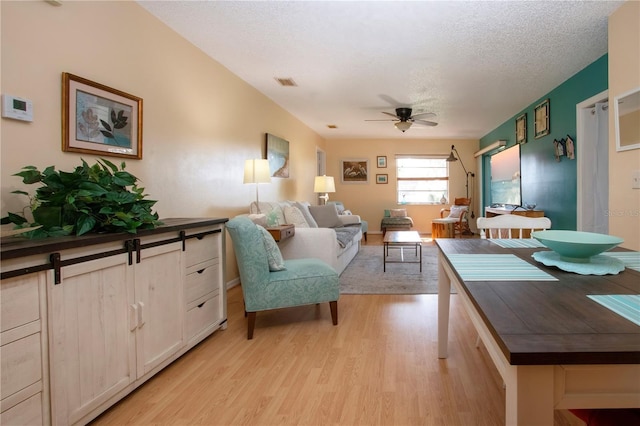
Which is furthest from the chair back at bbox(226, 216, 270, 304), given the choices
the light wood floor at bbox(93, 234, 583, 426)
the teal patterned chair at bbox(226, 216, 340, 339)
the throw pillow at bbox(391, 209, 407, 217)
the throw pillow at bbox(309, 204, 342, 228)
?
the throw pillow at bbox(391, 209, 407, 217)

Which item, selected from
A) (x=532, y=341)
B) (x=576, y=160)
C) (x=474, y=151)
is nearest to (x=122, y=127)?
(x=532, y=341)

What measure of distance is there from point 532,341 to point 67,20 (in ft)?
8.70

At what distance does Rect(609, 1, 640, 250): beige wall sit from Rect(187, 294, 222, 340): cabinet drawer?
3136 millimetres

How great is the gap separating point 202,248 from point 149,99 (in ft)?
4.10

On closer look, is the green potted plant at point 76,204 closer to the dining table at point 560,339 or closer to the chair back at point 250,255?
the chair back at point 250,255

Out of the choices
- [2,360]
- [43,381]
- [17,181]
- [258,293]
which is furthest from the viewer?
[258,293]

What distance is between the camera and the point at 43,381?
1303 mm

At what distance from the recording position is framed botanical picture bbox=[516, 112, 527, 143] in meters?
5.78

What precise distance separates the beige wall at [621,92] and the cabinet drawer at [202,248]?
10.1ft

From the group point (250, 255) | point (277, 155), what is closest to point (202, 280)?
point (250, 255)

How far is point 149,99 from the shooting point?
2.66 metres

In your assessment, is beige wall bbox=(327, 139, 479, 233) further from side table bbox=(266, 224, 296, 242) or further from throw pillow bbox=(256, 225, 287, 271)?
throw pillow bbox=(256, 225, 287, 271)

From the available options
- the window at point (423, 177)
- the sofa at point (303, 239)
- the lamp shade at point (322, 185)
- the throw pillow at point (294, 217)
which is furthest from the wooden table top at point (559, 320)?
the window at point (423, 177)

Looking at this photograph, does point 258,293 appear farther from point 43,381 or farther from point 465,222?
point 465,222
